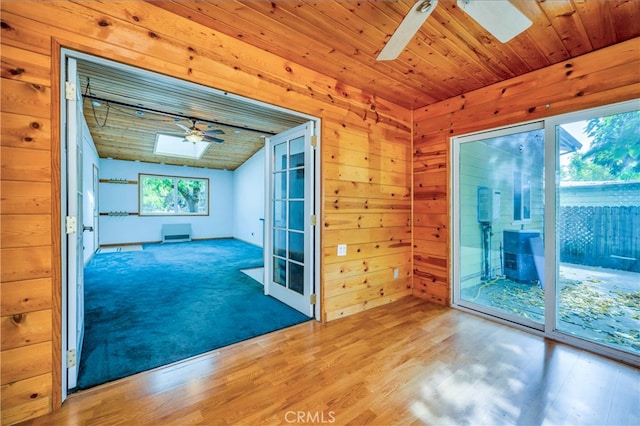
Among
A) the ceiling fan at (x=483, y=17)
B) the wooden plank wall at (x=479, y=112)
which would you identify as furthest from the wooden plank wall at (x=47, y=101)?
the wooden plank wall at (x=479, y=112)

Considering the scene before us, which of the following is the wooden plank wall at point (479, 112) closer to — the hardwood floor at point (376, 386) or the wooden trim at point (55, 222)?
the hardwood floor at point (376, 386)

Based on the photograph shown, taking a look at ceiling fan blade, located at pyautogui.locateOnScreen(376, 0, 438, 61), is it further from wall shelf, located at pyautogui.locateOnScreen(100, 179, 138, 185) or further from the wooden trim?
wall shelf, located at pyautogui.locateOnScreen(100, 179, 138, 185)

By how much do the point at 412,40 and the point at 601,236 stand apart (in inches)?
91.3

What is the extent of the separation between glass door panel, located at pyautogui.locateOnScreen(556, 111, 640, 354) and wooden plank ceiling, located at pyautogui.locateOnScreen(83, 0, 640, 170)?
2.44 feet

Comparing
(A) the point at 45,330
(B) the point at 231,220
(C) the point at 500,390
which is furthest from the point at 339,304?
(B) the point at 231,220

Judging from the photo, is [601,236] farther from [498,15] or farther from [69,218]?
[69,218]

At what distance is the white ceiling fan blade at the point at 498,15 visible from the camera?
53.2 inches

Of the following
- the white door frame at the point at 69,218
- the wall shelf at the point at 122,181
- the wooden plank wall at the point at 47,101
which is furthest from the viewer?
the wall shelf at the point at 122,181

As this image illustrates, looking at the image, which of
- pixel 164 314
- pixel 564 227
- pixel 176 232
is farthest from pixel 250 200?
pixel 564 227

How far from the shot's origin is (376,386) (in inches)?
70.0

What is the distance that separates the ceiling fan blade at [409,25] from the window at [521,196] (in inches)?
78.2

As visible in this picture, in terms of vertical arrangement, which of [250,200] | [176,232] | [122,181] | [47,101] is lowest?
[176,232]

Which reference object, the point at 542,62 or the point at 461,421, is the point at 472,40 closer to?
the point at 542,62

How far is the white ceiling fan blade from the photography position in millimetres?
1352
